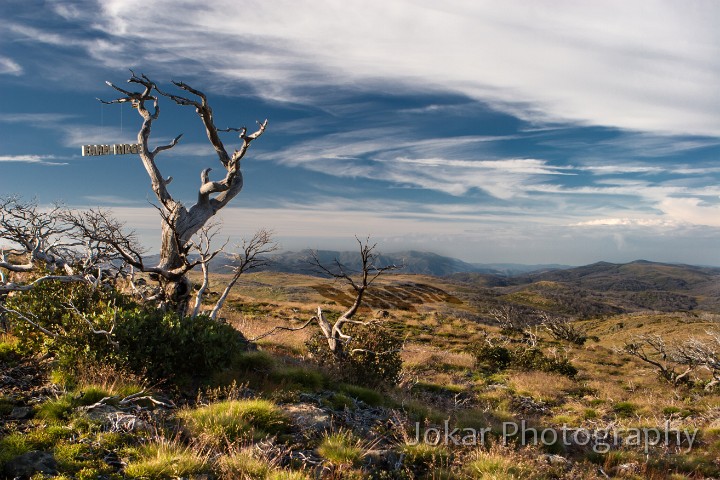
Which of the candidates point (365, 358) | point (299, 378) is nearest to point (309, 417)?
point (299, 378)

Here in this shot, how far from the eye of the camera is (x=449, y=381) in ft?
62.7

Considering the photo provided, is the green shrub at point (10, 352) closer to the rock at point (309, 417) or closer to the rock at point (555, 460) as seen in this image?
the rock at point (309, 417)

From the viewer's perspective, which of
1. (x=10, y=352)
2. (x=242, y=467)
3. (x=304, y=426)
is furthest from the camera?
(x=10, y=352)

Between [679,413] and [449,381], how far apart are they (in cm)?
865

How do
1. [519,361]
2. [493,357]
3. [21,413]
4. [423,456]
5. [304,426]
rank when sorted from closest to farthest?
[21,413]
[423,456]
[304,426]
[519,361]
[493,357]

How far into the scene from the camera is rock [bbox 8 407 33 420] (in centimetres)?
704

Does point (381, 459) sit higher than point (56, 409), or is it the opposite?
point (56, 409)

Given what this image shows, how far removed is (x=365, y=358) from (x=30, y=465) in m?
9.84

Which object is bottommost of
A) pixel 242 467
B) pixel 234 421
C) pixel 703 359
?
pixel 703 359

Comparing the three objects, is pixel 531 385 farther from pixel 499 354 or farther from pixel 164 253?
pixel 164 253

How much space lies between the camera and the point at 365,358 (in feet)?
46.5

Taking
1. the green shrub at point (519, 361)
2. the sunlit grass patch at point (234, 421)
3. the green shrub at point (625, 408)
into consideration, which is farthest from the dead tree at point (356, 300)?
the green shrub at point (519, 361)

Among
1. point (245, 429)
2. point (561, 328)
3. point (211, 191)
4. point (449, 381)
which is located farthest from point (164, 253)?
point (561, 328)

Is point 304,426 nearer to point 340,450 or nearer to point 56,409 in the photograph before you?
point 340,450
